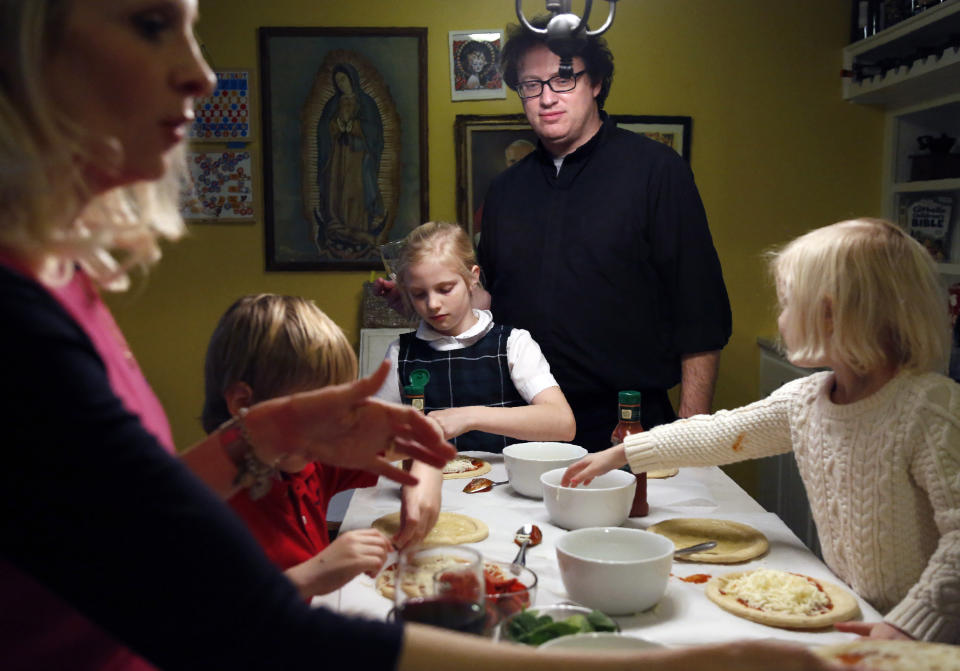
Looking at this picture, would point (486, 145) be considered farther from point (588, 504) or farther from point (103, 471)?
point (103, 471)

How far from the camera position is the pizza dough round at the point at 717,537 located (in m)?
1.26

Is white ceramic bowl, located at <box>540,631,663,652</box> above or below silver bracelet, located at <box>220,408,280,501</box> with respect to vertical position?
below

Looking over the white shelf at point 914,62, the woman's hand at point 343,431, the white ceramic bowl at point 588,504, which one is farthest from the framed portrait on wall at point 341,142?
the woman's hand at point 343,431

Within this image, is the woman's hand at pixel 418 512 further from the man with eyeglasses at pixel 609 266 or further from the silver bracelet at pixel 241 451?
the man with eyeglasses at pixel 609 266

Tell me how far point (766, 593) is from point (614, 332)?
4.52 ft

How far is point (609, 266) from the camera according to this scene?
242cm

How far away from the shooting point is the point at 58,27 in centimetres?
60

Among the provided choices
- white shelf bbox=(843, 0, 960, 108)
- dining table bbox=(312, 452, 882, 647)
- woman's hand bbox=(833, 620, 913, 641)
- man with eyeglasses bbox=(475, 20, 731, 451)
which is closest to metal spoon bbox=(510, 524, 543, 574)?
dining table bbox=(312, 452, 882, 647)

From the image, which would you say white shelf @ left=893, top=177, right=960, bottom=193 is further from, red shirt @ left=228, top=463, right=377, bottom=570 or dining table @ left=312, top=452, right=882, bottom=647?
red shirt @ left=228, top=463, right=377, bottom=570

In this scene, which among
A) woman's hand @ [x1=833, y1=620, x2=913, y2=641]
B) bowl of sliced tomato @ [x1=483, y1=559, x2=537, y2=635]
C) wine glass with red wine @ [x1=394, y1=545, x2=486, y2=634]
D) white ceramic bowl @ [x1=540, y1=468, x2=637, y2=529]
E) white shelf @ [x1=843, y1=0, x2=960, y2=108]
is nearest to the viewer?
wine glass with red wine @ [x1=394, y1=545, x2=486, y2=634]

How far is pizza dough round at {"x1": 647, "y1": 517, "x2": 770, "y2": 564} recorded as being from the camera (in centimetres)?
126

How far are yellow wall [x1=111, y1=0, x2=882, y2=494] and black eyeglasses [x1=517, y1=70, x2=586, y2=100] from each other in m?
1.11

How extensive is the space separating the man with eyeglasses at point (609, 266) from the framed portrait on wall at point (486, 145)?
40.2 inches

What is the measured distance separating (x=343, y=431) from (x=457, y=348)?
4.16ft
